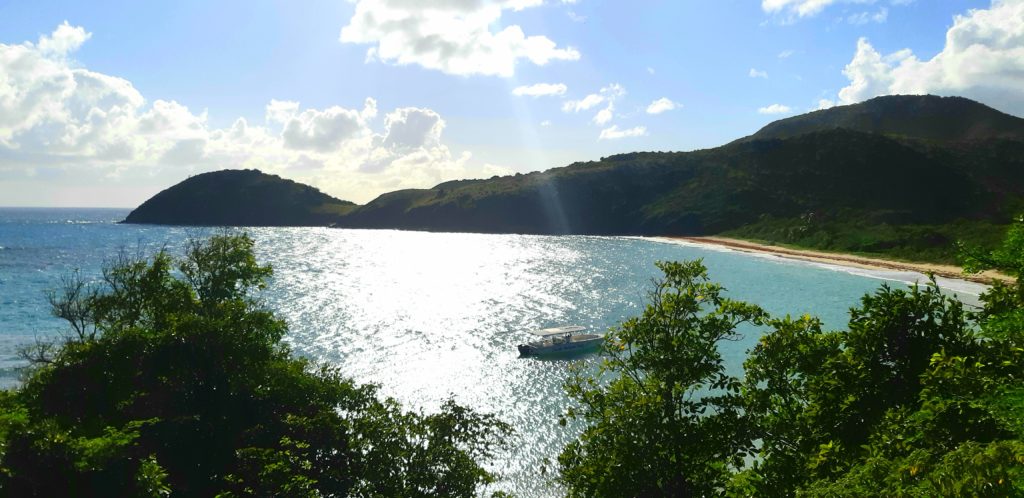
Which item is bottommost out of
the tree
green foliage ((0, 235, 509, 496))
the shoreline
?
the shoreline

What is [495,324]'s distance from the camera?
88.9 metres

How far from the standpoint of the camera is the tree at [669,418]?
1552 cm

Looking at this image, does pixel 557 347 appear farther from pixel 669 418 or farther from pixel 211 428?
pixel 669 418

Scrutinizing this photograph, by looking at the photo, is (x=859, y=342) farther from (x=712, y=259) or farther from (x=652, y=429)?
(x=712, y=259)

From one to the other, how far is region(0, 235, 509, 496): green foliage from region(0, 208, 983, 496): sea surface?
17.9 meters

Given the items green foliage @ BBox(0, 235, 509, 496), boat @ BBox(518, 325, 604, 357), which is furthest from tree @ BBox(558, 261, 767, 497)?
boat @ BBox(518, 325, 604, 357)

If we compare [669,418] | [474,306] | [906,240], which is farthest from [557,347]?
[906,240]

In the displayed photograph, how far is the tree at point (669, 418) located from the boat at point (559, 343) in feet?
175

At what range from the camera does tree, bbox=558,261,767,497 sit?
1552cm

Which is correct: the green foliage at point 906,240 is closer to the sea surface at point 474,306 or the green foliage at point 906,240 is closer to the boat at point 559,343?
the sea surface at point 474,306

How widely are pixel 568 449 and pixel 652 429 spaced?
293 cm

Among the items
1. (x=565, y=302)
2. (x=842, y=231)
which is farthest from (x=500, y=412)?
(x=842, y=231)

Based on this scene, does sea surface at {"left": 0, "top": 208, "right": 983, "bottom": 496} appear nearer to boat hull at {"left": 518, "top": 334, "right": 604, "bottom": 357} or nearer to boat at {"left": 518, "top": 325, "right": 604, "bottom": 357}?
boat hull at {"left": 518, "top": 334, "right": 604, "bottom": 357}

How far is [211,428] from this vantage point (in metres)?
26.3
